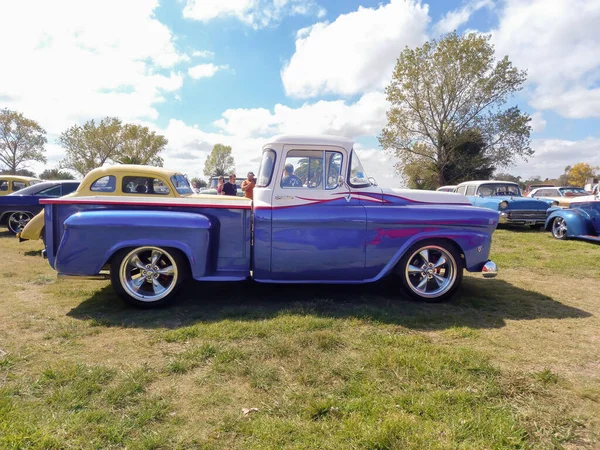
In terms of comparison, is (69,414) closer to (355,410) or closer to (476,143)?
(355,410)

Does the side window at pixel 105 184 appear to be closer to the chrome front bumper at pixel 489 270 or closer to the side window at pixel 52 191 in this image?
the side window at pixel 52 191

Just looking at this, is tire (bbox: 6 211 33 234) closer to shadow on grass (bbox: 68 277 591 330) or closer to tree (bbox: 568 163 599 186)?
shadow on grass (bbox: 68 277 591 330)

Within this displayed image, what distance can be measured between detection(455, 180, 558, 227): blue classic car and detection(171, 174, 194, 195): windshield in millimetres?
9257

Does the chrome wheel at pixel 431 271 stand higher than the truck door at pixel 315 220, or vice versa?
the truck door at pixel 315 220

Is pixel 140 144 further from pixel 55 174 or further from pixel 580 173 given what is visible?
pixel 580 173

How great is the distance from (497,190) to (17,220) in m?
15.7

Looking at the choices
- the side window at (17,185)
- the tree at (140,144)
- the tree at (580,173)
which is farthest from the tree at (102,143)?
the tree at (580,173)

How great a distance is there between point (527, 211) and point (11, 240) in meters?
15.3

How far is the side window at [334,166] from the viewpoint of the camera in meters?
4.59

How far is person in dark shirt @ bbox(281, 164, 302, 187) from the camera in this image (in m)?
4.56

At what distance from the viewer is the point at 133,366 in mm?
3004

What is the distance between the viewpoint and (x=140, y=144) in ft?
151

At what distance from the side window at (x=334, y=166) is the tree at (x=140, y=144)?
43.2 meters

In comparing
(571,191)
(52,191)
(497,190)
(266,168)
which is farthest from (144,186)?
(571,191)
